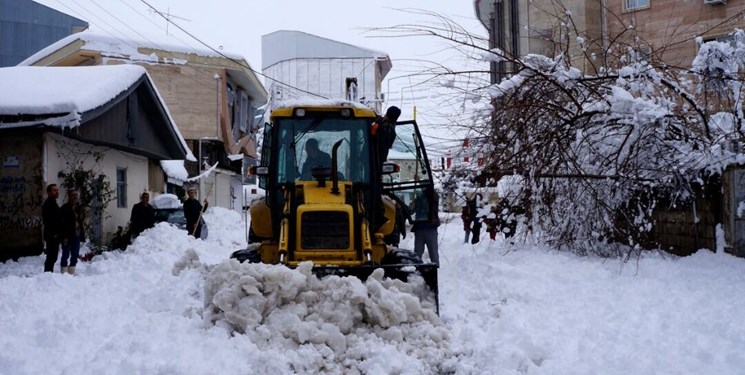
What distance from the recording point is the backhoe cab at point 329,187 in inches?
294

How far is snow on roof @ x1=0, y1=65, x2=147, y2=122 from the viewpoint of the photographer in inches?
484

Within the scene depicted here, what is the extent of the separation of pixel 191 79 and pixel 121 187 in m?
10.1

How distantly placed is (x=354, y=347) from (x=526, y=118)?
5570 millimetres

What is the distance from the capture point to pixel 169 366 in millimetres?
4906

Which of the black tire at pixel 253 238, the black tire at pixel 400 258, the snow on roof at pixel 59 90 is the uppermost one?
the snow on roof at pixel 59 90

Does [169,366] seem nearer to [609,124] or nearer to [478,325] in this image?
[478,325]

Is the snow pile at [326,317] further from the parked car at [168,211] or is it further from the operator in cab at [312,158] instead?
the parked car at [168,211]

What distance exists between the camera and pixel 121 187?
1772 centimetres

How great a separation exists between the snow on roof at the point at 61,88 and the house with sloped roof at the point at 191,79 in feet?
25.3

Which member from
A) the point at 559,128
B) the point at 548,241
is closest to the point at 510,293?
the point at 559,128

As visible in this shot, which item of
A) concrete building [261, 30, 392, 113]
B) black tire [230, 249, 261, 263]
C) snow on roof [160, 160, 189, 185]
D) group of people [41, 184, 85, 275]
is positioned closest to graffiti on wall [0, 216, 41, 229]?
group of people [41, 184, 85, 275]

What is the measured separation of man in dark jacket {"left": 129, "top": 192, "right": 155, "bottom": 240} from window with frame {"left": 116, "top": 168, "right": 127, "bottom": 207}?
1.79 meters

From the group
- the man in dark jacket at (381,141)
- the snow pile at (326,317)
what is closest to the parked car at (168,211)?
the man in dark jacket at (381,141)

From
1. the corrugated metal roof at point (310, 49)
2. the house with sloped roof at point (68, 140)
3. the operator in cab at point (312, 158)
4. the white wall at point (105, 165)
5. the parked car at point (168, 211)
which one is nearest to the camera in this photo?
the operator in cab at point (312, 158)
